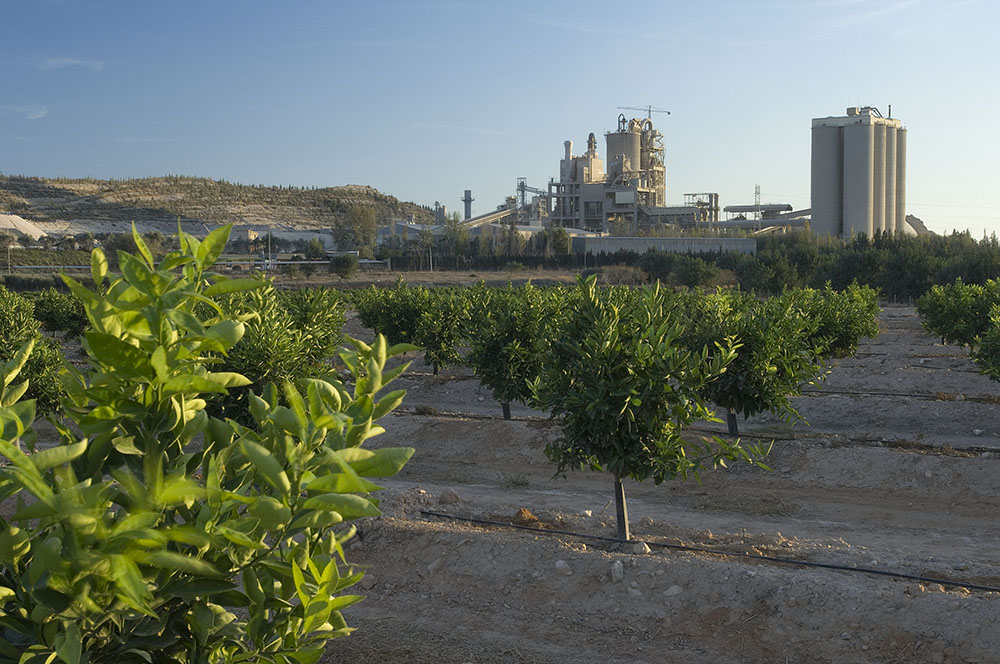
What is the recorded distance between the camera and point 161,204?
124812 mm

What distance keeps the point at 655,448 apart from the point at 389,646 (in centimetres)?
377

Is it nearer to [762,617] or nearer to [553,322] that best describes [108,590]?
[762,617]

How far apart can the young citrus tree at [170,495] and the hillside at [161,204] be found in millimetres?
111381

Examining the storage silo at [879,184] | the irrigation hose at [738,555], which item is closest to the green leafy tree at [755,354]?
the irrigation hose at [738,555]

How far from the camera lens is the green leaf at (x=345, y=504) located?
1879 millimetres

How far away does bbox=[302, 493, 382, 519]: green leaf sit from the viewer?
1.88 m

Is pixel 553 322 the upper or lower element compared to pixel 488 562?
upper

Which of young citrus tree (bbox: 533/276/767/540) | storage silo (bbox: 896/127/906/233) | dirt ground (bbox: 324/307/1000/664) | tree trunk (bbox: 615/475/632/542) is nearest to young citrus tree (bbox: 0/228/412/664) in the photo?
dirt ground (bbox: 324/307/1000/664)

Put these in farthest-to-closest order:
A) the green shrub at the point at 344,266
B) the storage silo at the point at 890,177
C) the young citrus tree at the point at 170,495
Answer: the storage silo at the point at 890,177 → the green shrub at the point at 344,266 → the young citrus tree at the point at 170,495

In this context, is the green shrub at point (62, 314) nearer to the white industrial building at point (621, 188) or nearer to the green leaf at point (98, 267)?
the green leaf at point (98, 267)

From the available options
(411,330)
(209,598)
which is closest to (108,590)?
(209,598)

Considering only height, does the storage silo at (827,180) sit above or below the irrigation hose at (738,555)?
above

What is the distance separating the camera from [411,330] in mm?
30469

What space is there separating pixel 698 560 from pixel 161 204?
128 metres
